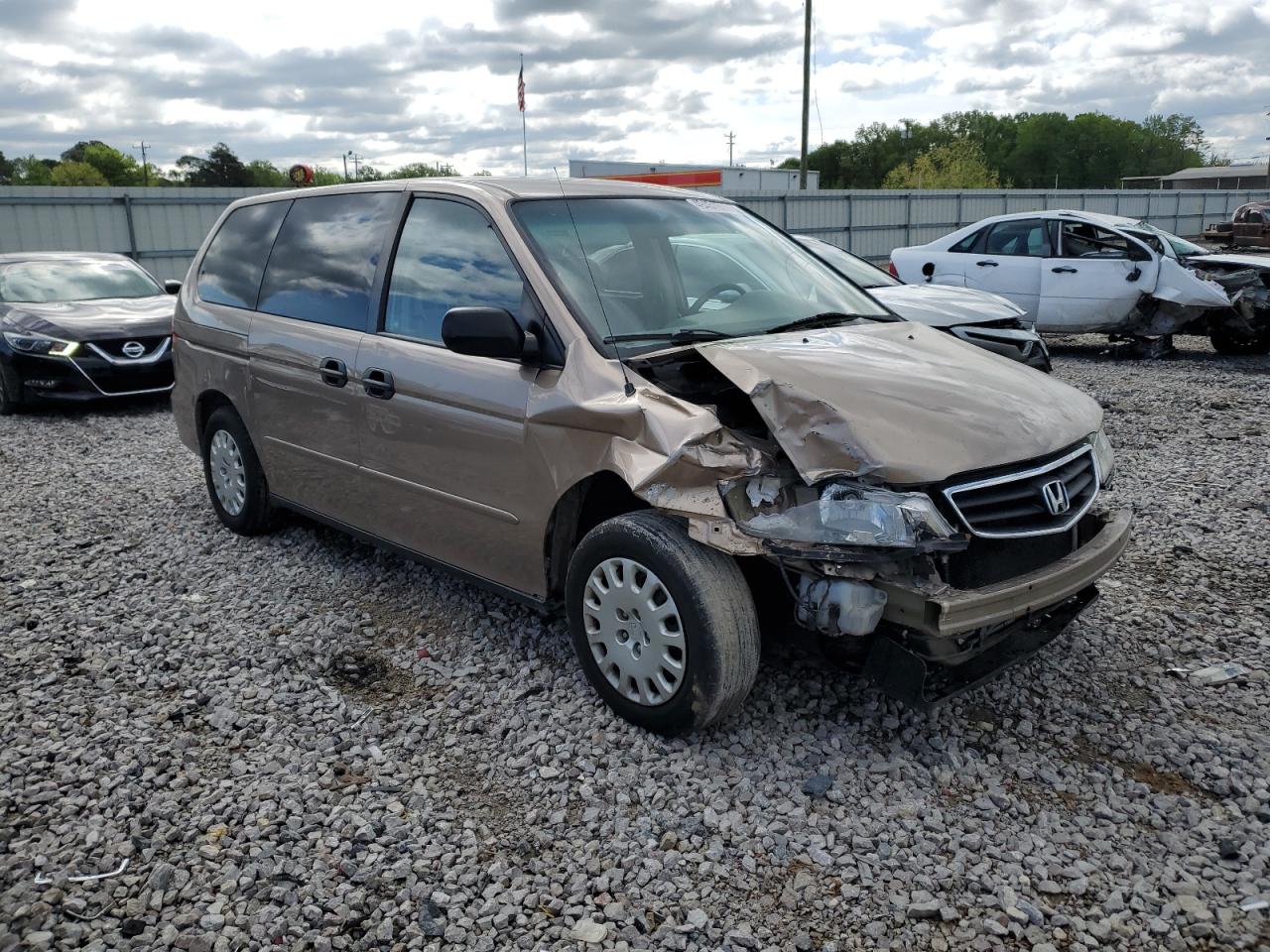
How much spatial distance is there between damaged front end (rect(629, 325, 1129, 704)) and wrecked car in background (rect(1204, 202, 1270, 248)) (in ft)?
76.1

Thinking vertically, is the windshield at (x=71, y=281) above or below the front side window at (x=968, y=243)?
below

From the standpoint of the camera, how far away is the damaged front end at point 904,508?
291 centimetres

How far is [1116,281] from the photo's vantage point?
448 inches

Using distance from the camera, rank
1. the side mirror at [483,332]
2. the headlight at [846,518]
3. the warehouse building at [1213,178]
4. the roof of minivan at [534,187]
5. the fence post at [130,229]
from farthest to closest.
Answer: the warehouse building at [1213,178]
the fence post at [130,229]
the roof of minivan at [534,187]
the side mirror at [483,332]
the headlight at [846,518]

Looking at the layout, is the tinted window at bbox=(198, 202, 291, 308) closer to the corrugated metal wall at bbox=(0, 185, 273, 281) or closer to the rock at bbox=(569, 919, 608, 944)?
the rock at bbox=(569, 919, 608, 944)

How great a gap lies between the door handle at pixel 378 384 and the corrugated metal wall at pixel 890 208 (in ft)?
58.2

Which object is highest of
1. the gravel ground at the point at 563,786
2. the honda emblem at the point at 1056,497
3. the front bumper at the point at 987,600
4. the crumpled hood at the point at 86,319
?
the crumpled hood at the point at 86,319

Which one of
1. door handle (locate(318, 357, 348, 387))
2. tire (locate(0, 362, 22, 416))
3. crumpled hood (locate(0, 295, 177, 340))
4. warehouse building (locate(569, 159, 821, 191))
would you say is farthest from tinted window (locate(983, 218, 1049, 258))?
warehouse building (locate(569, 159, 821, 191))

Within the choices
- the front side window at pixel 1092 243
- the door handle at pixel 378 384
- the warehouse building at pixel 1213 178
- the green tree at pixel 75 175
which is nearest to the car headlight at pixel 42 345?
the door handle at pixel 378 384

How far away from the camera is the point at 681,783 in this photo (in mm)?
3203

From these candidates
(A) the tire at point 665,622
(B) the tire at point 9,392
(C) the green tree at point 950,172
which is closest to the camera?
(A) the tire at point 665,622

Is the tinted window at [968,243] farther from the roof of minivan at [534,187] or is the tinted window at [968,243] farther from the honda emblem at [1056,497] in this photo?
the honda emblem at [1056,497]

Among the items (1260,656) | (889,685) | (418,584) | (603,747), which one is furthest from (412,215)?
(1260,656)

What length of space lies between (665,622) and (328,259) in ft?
8.37
